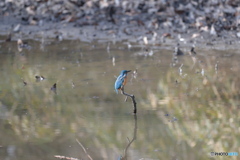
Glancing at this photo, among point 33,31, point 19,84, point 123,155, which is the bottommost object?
point 33,31

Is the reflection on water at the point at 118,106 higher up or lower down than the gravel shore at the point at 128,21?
higher up

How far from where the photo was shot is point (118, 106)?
4746 millimetres

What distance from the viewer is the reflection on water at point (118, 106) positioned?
12.4 feet

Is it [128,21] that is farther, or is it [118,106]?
[128,21]

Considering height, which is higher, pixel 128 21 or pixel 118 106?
pixel 118 106

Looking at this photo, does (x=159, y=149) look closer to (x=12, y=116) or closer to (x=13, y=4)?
(x=12, y=116)

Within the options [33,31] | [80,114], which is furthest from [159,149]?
[33,31]

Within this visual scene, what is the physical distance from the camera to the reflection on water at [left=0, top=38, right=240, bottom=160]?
3770 millimetres

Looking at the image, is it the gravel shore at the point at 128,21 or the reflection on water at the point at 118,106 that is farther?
the gravel shore at the point at 128,21

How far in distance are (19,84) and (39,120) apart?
53.5 inches

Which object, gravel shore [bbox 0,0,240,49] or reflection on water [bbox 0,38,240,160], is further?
gravel shore [bbox 0,0,240,49]

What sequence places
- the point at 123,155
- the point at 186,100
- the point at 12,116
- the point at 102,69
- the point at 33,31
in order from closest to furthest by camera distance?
the point at 123,155, the point at 12,116, the point at 186,100, the point at 102,69, the point at 33,31

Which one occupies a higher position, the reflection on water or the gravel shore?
the reflection on water

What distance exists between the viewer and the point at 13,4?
1023 cm
